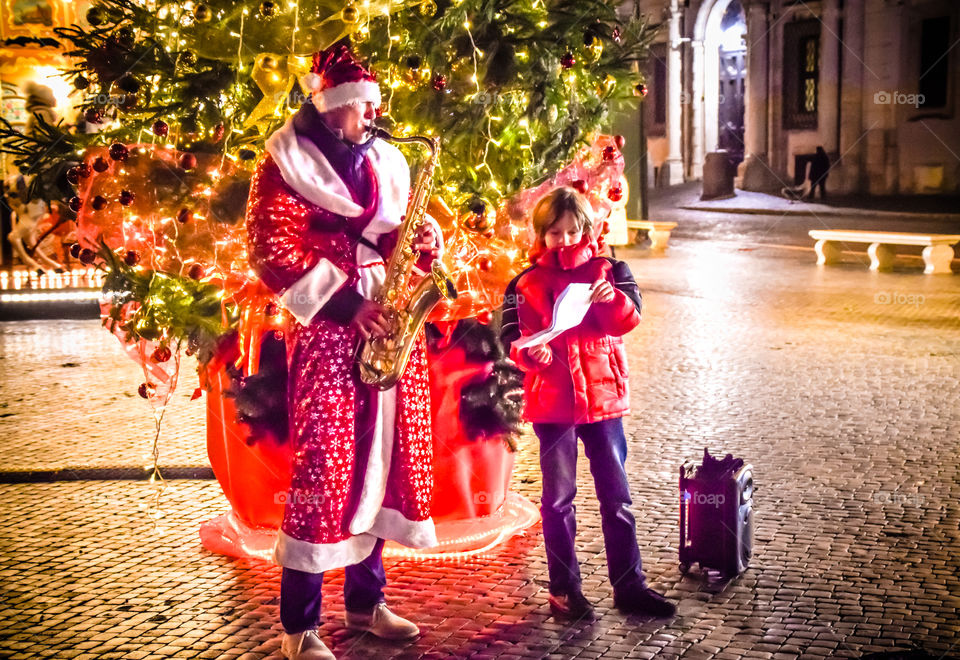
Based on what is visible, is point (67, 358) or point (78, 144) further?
point (67, 358)

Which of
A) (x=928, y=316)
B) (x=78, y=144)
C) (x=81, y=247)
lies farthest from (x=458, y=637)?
(x=928, y=316)

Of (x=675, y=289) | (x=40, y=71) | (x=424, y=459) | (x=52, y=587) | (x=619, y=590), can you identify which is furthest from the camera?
(x=40, y=71)

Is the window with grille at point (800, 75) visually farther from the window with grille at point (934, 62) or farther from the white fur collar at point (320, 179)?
the white fur collar at point (320, 179)

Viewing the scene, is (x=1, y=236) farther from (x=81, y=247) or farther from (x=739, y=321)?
(x=81, y=247)

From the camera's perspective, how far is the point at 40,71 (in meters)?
20.4

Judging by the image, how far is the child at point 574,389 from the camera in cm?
463

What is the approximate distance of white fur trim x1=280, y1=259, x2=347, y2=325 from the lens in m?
4.11

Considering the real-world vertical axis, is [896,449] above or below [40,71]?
below

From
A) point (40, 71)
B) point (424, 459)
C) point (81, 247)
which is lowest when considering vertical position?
point (424, 459)

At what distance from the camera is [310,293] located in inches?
162

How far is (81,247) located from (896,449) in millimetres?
5018

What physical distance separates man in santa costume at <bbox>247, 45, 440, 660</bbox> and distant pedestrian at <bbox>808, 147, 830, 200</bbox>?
32694 millimetres

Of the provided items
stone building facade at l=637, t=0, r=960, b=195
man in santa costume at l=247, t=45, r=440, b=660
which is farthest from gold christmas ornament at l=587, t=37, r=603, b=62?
stone building facade at l=637, t=0, r=960, b=195

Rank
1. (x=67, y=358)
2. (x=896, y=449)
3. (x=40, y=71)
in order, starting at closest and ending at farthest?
(x=896, y=449)
(x=67, y=358)
(x=40, y=71)
